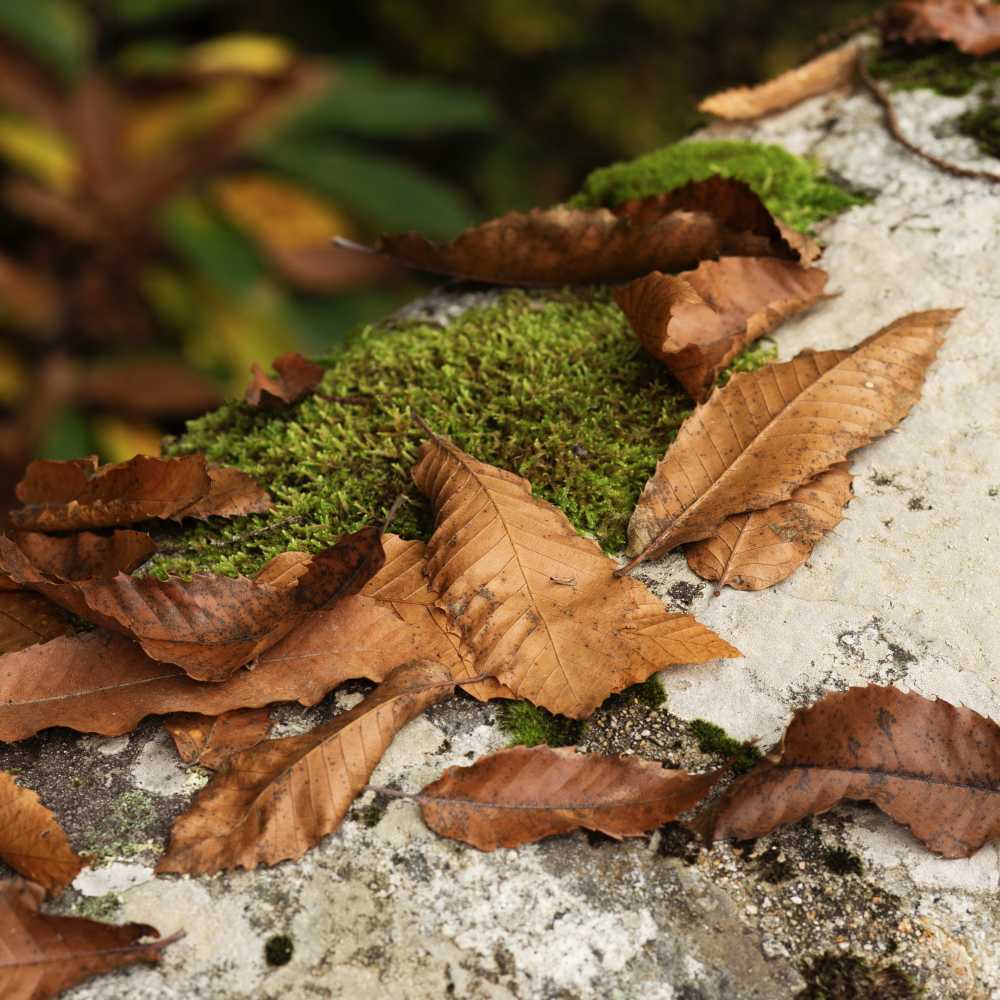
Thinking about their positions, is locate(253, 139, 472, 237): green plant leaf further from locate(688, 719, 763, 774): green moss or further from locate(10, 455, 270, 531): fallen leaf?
locate(688, 719, 763, 774): green moss

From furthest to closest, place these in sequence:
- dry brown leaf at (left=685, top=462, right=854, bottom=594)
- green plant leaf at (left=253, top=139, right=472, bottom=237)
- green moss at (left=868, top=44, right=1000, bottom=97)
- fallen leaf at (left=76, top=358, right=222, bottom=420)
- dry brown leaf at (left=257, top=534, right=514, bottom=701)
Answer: green plant leaf at (left=253, top=139, right=472, bottom=237) → fallen leaf at (left=76, top=358, right=222, bottom=420) → green moss at (left=868, top=44, right=1000, bottom=97) → dry brown leaf at (left=685, top=462, right=854, bottom=594) → dry brown leaf at (left=257, top=534, right=514, bottom=701)

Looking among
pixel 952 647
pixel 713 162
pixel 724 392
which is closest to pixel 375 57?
pixel 713 162

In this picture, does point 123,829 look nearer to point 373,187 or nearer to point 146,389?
point 146,389

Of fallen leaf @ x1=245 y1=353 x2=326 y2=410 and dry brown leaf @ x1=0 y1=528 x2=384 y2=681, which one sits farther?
fallen leaf @ x1=245 y1=353 x2=326 y2=410

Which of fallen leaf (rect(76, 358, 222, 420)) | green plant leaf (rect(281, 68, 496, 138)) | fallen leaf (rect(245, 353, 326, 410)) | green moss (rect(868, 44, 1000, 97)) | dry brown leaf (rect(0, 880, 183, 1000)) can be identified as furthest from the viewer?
green plant leaf (rect(281, 68, 496, 138))

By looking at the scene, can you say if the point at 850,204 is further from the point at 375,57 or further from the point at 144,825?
the point at 375,57

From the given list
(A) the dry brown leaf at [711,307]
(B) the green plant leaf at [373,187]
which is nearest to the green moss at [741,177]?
(A) the dry brown leaf at [711,307]

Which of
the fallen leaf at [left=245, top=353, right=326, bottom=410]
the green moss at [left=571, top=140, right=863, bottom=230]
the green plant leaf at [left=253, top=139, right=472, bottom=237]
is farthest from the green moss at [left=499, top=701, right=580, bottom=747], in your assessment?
the green plant leaf at [left=253, top=139, right=472, bottom=237]

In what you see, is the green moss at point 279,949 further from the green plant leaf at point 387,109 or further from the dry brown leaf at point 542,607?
the green plant leaf at point 387,109
